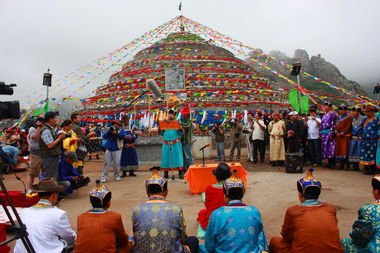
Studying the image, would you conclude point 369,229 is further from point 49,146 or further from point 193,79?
point 193,79

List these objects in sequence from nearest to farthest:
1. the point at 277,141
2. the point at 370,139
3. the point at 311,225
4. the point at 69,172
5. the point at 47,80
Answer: the point at 311,225 < the point at 69,172 < the point at 370,139 < the point at 277,141 < the point at 47,80

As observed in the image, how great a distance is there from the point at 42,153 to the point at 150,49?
73.3 ft

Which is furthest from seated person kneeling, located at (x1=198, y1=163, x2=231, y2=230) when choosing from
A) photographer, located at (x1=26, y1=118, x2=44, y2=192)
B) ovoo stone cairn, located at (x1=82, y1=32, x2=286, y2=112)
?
ovoo stone cairn, located at (x1=82, y1=32, x2=286, y2=112)

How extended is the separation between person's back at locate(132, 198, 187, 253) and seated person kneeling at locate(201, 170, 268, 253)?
1.07 ft

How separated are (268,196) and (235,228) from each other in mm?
3418

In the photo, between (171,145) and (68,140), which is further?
(171,145)

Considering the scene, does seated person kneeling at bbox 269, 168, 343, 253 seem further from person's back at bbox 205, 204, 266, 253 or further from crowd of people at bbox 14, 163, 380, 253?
person's back at bbox 205, 204, 266, 253

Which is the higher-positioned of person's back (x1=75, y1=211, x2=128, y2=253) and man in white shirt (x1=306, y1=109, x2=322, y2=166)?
man in white shirt (x1=306, y1=109, x2=322, y2=166)

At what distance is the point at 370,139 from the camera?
7.34 m

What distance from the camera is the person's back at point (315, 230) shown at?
2508 mm

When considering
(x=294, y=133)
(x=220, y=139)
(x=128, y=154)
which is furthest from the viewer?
(x=220, y=139)

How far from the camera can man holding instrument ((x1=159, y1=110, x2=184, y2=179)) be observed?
7.47 metres

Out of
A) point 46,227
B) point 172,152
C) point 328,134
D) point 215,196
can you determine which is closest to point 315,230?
point 215,196

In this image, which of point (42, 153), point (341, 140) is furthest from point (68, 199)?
point (341, 140)
